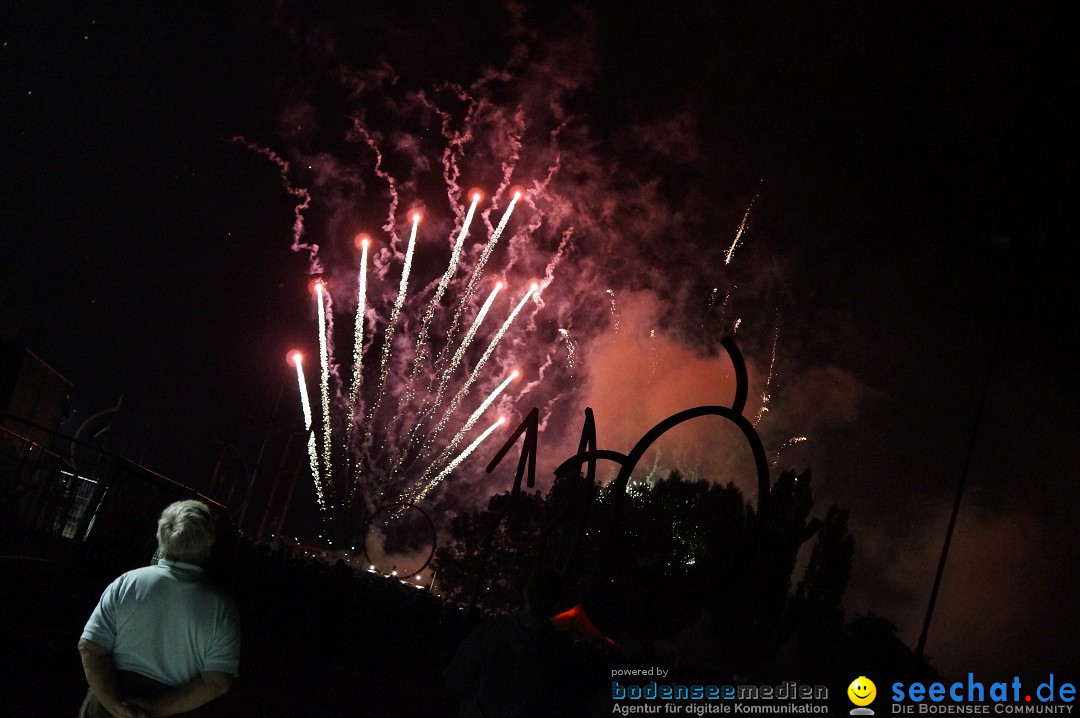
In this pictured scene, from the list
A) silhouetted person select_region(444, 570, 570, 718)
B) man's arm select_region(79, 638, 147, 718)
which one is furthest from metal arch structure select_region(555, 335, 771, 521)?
man's arm select_region(79, 638, 147, 718)

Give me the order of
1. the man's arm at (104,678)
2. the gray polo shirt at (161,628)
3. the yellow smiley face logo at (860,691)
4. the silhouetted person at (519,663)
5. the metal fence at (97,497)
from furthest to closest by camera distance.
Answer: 1. the yellow smiley face logo at (860,691)
2. the metal fence at (97,497)
3. the silhouetted person at (519,663)
4. the gray polo shirt at (161,628)
5. the man's arm at (104,678)

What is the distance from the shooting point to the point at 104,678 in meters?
3.31

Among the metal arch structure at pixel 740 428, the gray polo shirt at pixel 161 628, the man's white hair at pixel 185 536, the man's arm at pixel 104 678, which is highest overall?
the metal arch structure at pixel 740 428

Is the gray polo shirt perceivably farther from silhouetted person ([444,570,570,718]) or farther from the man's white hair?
silhouetted person ([444,570,570,718])

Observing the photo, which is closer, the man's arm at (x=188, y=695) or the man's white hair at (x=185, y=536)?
the man's arm at (x=188, y=695)

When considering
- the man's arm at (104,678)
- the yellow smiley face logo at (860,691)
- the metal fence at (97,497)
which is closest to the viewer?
the man's arm at (104,678)

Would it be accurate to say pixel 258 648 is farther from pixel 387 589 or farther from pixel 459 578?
pixel 459 578

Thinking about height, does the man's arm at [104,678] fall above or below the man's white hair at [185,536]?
below

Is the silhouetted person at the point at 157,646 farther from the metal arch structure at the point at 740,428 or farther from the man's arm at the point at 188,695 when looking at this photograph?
the metal arch structure at the point at 740,428

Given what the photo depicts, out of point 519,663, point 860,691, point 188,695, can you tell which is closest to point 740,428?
point 860,691

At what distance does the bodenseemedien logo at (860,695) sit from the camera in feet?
36.2

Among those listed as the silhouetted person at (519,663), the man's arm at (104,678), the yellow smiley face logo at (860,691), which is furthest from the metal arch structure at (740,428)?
the man's arm at (104,678)

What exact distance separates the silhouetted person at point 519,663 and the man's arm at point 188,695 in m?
1.18

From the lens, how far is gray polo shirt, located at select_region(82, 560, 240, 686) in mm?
3367
